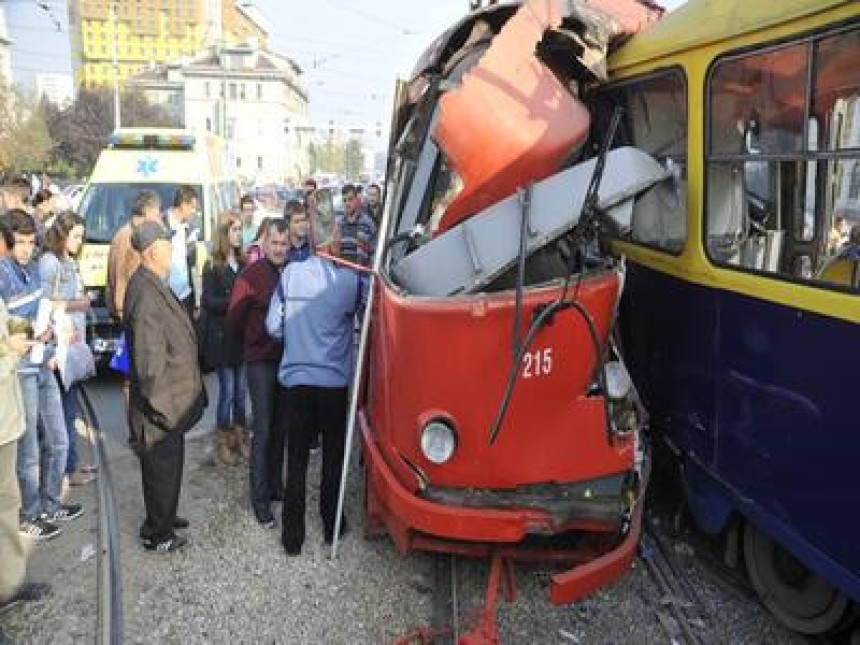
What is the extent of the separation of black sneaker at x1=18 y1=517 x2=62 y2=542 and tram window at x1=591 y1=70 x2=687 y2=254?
3.72 m

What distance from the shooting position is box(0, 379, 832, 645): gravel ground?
13.7 ft

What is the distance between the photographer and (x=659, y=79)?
4.54m

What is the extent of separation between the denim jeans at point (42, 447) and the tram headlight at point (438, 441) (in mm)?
2414

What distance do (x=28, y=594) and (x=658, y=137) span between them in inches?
161

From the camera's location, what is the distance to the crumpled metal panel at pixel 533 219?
389cm

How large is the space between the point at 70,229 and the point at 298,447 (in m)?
2.33

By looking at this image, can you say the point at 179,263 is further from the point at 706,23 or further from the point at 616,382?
the point at 706,23

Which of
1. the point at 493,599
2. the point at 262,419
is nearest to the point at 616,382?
the point at 493,599

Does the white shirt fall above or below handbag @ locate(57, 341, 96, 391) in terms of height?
above

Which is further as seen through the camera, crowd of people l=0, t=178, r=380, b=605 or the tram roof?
crowd of people l=0, t=178, r=380, b=605

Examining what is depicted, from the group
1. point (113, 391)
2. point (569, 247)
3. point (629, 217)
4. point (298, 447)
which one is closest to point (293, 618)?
point (298, 447)

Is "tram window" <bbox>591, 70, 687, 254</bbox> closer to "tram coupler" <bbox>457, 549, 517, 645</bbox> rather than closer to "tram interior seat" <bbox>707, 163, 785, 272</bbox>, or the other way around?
"tram interior seat" <bbox>707, 163, 785, 272</bbox>

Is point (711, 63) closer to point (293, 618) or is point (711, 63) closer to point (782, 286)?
point (782, 286)

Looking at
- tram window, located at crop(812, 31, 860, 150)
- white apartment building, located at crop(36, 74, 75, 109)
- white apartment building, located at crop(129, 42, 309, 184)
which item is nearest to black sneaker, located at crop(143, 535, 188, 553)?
tram window, located at crop(812, 31, 860, 150)
